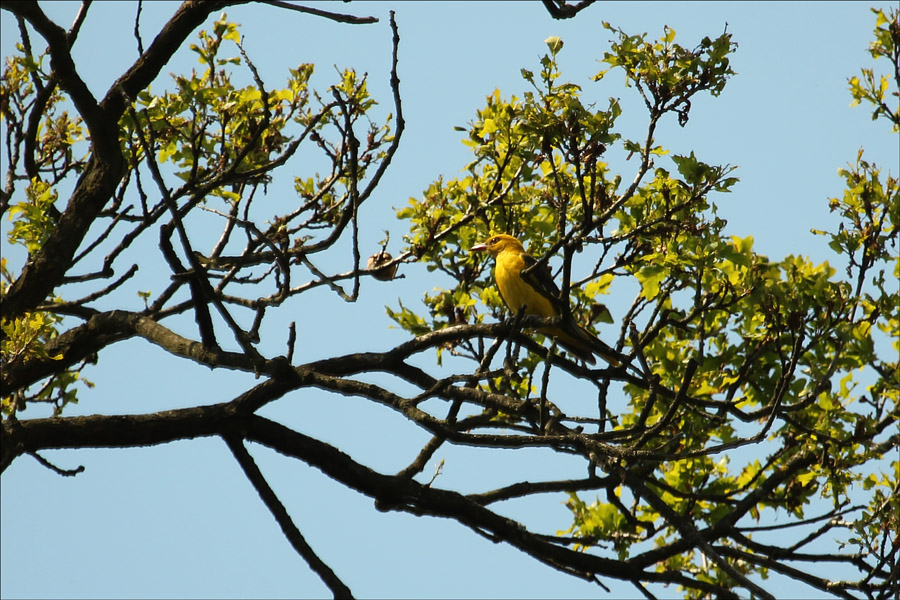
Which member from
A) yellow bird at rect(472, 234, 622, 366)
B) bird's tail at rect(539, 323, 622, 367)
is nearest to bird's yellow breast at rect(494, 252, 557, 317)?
yellow bird at rect(472, 234, 622, 366)

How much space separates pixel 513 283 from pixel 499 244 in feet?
1.25

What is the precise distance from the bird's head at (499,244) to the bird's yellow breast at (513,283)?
2.1 inches

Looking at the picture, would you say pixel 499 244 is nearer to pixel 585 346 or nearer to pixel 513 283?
pixel 513 283

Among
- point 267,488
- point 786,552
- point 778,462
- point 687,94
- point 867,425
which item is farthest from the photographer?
point 778,462

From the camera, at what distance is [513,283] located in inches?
233

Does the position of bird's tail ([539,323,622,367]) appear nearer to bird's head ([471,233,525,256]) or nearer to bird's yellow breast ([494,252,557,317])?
bird's yellow breast ([494,252,557,317])

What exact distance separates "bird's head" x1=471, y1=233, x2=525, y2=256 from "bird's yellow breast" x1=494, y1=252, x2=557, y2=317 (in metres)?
0.05

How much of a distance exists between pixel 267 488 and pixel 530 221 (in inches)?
91.1

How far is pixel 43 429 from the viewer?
3709 millimetres

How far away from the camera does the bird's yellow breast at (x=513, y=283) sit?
5.76m

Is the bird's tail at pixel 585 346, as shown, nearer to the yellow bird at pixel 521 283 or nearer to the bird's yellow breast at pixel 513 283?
the yellow bird at pixel 521 283

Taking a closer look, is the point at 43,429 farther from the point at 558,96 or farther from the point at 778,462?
the point at 778,462

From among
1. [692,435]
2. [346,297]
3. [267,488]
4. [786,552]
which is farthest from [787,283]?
[267,488]

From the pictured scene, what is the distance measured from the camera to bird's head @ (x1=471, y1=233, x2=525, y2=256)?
18.0 feet
